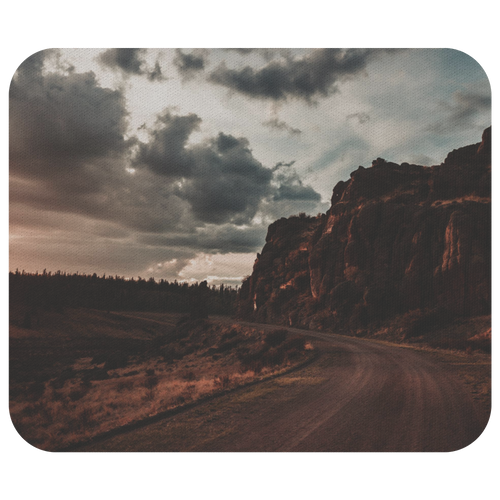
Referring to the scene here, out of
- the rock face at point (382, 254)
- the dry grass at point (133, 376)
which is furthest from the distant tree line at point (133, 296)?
the rock face at point (382, 254)

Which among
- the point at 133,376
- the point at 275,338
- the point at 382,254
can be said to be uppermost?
the point at 382,254

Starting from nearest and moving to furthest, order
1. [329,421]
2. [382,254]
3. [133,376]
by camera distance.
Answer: [329,421] → [133,376] → [382,254]

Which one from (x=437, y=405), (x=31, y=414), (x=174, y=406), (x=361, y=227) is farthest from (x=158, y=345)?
(x=437, y=405)

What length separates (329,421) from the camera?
9211mm

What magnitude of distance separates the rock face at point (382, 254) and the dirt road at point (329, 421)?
8378 millimetres

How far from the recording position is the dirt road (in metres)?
8.11

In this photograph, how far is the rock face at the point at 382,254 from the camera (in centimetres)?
2567

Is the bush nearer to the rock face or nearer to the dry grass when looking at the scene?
the dry grass

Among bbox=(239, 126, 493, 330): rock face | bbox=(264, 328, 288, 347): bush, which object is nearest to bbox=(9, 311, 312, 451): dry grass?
bbox=(264, 328, 288, 347): bush

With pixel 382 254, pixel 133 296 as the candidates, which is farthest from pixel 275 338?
pixel 133 296

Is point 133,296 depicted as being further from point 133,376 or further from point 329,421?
point 329,421

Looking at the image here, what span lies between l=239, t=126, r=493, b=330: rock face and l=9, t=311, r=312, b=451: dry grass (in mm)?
14456

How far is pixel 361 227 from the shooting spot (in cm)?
4291

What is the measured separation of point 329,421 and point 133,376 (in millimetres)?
20793
